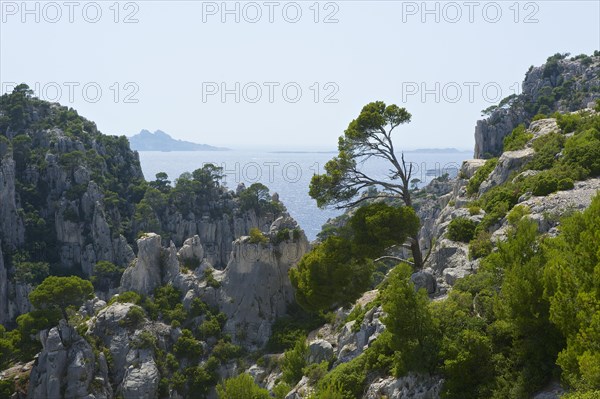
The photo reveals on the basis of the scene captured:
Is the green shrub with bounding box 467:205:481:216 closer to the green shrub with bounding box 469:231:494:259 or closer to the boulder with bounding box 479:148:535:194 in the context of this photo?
the green shrub with bounding box 469:231:494:259

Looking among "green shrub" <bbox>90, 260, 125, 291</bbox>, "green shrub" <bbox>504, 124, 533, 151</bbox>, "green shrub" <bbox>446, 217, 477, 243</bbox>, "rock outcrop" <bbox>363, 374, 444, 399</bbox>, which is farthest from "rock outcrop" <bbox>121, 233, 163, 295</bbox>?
"green shrub" <bbox>504, 124, 533, 151</bbox>

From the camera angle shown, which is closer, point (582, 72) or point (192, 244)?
point (192, 244)

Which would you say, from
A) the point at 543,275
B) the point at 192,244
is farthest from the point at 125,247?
the point at 543,275

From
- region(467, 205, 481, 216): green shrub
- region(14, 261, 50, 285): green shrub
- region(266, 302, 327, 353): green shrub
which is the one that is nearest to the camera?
region(467, 205, 481, 216): green shrub

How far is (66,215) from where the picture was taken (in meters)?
81.8

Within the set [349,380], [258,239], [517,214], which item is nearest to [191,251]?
[258,239]

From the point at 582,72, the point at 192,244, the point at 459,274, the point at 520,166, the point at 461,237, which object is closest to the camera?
the point at 459,274

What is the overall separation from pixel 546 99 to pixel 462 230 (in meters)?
75.4

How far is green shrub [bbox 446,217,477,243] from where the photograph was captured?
2788 centimetres

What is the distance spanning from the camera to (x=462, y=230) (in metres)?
28.0

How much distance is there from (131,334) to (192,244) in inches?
466

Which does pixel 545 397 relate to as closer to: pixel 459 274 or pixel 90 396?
pixel 459 274

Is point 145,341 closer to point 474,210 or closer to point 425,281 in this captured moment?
point 425,281

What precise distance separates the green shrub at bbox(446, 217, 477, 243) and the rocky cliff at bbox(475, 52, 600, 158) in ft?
201
